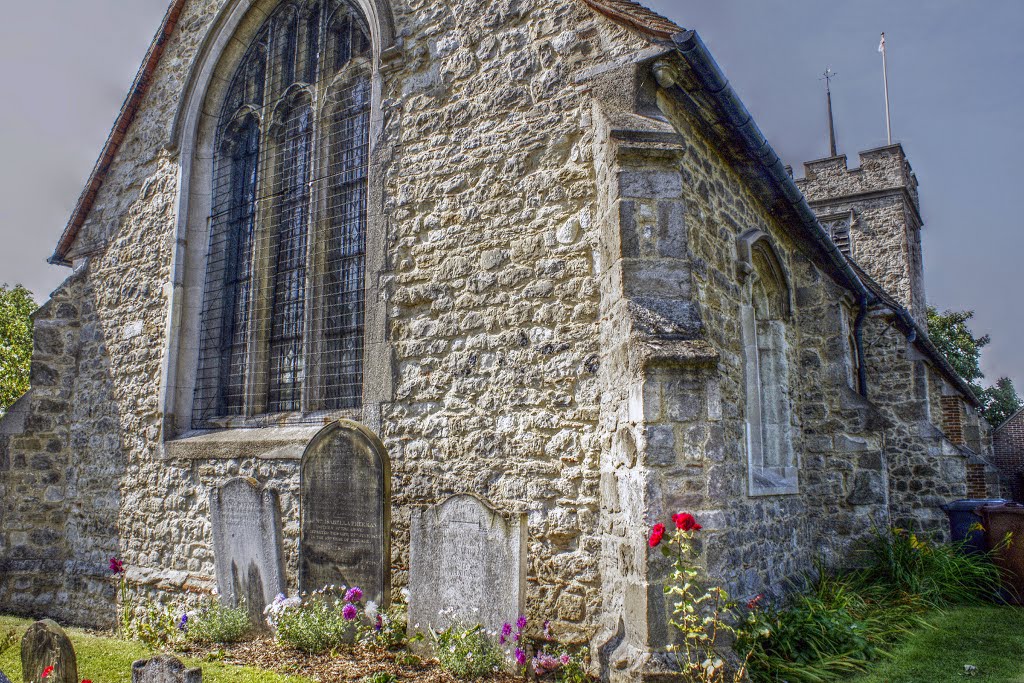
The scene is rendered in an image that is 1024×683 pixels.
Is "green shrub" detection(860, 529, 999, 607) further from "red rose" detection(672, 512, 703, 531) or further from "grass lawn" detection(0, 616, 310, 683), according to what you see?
"grass lawn" detection(0, 616, 310, 683)

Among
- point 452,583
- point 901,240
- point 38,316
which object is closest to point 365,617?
point 452,583

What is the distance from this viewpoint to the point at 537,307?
6.00m

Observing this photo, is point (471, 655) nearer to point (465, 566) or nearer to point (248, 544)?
point (465, 566)

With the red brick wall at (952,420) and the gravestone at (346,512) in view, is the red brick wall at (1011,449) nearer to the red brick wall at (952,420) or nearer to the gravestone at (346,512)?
the red brick wall at (952,420)

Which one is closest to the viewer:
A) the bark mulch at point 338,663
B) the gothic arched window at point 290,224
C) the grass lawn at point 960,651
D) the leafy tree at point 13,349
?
the bark mulch at point 338,663

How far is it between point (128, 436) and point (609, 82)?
7.22m

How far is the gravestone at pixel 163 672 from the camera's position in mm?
3949

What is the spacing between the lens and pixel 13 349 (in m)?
17.5

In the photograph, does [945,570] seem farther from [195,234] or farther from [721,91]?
[195,234]

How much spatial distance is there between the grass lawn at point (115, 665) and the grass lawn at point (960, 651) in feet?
14.4

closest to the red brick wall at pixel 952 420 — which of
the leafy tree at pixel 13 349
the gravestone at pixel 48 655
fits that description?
the gravestone at pixel 48 655

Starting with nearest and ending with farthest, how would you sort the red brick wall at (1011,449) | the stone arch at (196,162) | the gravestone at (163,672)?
the gravestone at (163,672) < the stone arch at (196,162) < the red brick wall at (1011,449)

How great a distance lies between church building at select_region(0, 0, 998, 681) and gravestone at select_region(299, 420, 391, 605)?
3 centimetres

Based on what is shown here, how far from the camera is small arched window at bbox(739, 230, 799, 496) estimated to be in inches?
283
